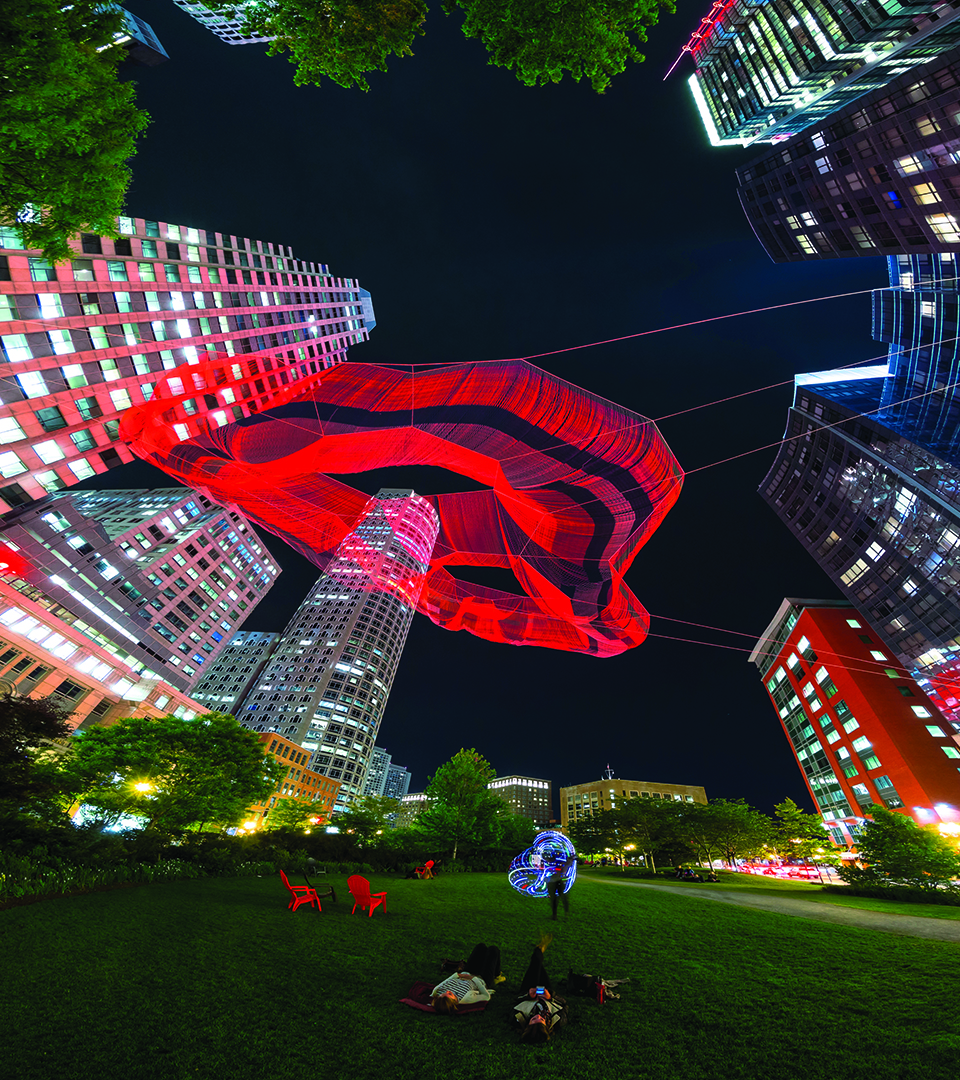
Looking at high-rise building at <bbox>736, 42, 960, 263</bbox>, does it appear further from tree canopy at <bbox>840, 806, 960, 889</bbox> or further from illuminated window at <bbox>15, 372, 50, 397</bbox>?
illuminated window at <bbox>15, 372, 50, 397</bbox>

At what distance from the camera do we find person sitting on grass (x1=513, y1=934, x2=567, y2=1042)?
4.12 m

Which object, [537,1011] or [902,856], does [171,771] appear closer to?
[537,1011]

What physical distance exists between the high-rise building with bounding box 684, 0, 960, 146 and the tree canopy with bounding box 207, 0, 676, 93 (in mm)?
64375

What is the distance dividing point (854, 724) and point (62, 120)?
74.6m

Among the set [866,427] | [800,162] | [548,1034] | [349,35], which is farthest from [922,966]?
[800,162]

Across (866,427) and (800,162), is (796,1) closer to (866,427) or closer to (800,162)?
(800,162)

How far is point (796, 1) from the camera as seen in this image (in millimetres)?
53812

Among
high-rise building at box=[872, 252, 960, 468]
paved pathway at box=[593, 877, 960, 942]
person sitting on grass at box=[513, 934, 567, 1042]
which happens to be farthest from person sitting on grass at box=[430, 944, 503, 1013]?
high-rise building at box=[872, 252, 960, 468]

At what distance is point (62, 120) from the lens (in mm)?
5316

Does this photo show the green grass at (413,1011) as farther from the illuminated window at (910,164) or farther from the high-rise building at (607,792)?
the high-rise building at (607,792)

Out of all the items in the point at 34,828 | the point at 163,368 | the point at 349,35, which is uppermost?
the point at 163,368

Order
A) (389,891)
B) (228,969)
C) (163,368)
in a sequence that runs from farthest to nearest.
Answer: (163,368), (389,891), (228,969)

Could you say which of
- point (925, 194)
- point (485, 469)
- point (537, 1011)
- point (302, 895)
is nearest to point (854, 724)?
point (925, 194)

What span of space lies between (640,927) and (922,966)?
464cm
